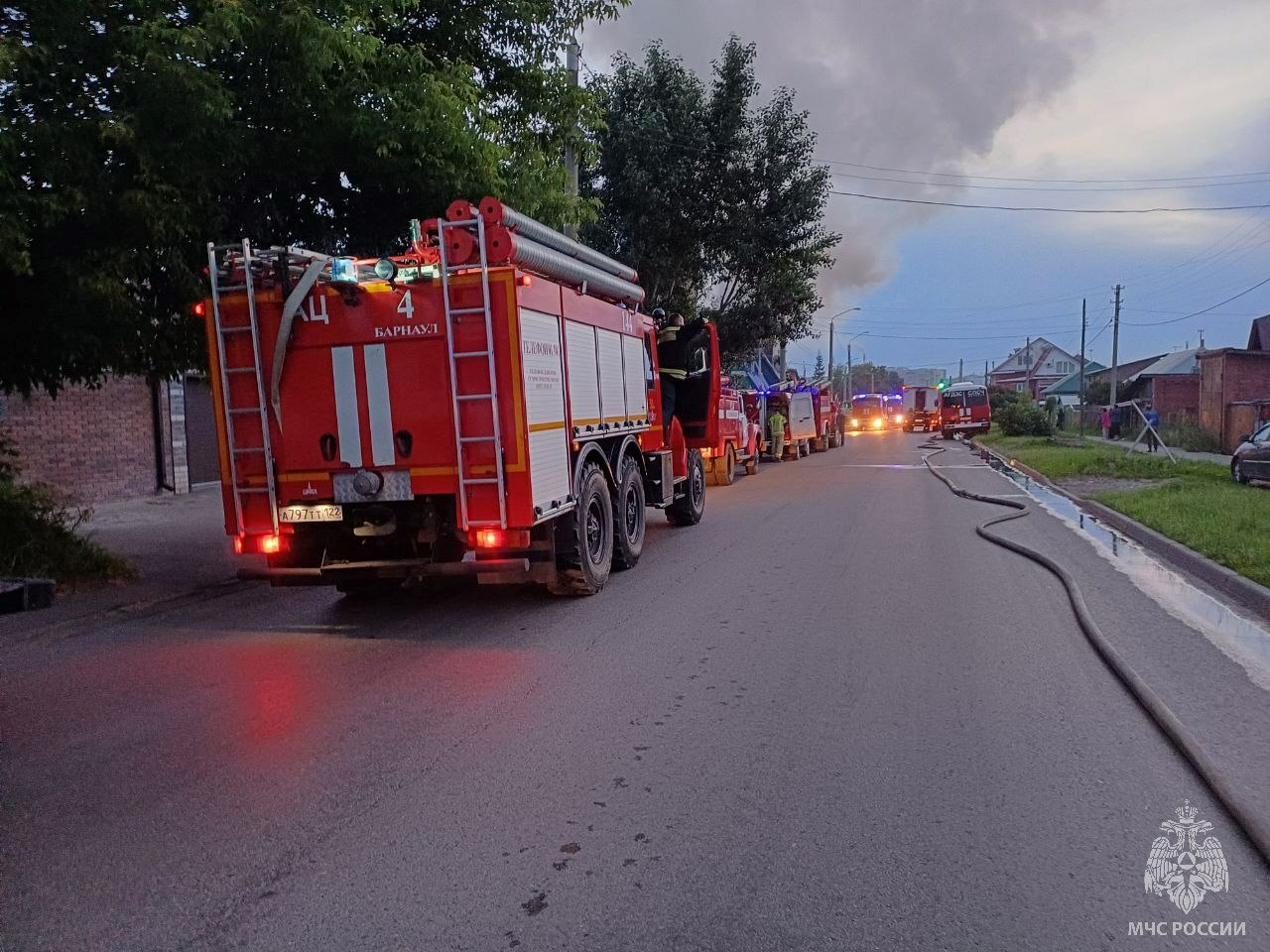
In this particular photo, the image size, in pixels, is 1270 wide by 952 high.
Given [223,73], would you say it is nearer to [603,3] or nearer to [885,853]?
[603,3]

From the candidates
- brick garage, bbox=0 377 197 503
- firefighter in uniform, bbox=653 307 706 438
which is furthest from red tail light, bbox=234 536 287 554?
brick garage, bbox=0 377 197 503

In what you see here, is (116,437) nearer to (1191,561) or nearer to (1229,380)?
(1191,561)

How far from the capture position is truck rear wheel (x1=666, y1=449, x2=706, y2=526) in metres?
13.8

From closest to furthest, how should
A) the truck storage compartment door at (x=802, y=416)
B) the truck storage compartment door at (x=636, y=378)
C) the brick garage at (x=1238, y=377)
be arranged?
the truck storage compartment door at (x=636, y=378)
the truck storage compartment door at (x=802, y=416)
the brick garage at (x=1238, y=377)

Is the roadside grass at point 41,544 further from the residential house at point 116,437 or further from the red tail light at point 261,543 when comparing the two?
the residential house at point 116,437

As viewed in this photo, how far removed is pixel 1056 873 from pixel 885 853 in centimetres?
60

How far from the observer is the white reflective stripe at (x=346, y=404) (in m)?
7.54

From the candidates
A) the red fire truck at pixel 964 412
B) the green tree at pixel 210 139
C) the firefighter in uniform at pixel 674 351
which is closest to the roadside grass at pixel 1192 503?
the firefighter in uniform at pixel 674 351

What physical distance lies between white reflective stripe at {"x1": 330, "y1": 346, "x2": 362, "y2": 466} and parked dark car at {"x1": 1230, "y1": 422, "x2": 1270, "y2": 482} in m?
15.6

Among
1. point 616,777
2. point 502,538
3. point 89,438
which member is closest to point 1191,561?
point 502,538

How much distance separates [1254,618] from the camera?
7715 millimetres

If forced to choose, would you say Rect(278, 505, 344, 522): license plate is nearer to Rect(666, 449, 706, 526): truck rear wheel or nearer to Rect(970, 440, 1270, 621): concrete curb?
Rect(666, 449, 706, 526): truck rear wheel

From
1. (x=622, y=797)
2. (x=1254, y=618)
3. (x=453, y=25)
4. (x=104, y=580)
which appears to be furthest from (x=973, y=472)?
(x=622, y=797)

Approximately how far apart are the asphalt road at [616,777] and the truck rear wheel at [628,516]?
1582 mm
